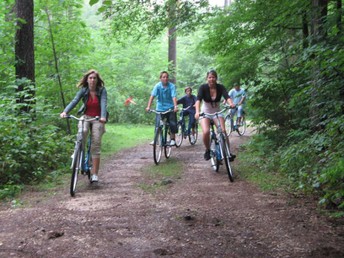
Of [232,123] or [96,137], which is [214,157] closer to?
[96,137]

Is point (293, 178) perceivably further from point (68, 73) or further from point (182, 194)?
point (68, 73)

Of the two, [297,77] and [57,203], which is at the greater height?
[297,77]

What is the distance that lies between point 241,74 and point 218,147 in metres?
2.50

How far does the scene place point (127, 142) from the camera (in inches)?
512

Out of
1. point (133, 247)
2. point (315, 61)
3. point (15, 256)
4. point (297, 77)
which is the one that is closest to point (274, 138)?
point (297, 77)

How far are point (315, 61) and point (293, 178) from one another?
2.30 m

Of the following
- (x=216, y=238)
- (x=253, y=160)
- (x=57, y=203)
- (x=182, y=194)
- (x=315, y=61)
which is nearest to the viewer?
(x=216, y=238)

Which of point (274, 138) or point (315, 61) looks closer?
point (315, 61)

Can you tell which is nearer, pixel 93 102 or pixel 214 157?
pixel 93 102

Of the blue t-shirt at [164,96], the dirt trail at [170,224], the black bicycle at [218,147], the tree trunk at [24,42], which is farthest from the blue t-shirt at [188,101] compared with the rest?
the dirt trail at [170,224]

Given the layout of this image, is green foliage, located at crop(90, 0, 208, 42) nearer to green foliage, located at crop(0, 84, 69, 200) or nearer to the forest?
the forest

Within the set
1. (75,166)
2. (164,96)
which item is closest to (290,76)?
(164,96)

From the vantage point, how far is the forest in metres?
4.80

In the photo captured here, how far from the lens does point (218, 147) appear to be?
713cm
